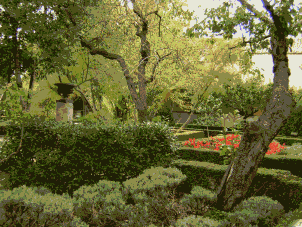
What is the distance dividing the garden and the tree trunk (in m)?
0.20

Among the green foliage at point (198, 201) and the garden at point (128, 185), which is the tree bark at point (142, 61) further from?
the green foliage at point (198, 201)

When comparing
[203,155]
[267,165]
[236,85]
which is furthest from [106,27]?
[236,85]

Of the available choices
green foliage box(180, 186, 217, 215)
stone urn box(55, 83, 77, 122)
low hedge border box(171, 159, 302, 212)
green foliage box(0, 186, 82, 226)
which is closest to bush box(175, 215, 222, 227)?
green foliage box(180, 186, 217, 215)

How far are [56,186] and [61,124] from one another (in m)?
1.61

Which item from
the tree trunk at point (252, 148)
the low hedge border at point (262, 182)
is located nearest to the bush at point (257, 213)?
the tree trunk at point (252, 148)

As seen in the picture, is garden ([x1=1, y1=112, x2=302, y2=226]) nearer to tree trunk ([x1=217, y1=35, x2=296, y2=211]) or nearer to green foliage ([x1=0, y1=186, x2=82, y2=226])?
green foliage ([x1=0, y1=186, x2=82, y2=226])

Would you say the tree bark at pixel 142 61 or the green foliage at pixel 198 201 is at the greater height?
the tree bark at pixel 142 61

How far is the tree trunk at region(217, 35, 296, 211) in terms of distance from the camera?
4.19m

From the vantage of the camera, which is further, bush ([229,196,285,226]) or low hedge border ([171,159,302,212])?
low hedge border ([171,159,302,212])

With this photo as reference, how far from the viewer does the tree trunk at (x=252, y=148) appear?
4.19 m

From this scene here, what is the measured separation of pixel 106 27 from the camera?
934 cm

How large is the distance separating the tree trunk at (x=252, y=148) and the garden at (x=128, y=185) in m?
0.20

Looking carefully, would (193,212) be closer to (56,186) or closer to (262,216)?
(262,216)

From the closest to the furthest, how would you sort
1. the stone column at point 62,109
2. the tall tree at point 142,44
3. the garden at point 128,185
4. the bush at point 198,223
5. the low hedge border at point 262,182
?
the bush at point 198,223, the garden at point 128,185, the low hedge border at point 262,182, the stone column at point 62,109, the tall tree at point 142,44
